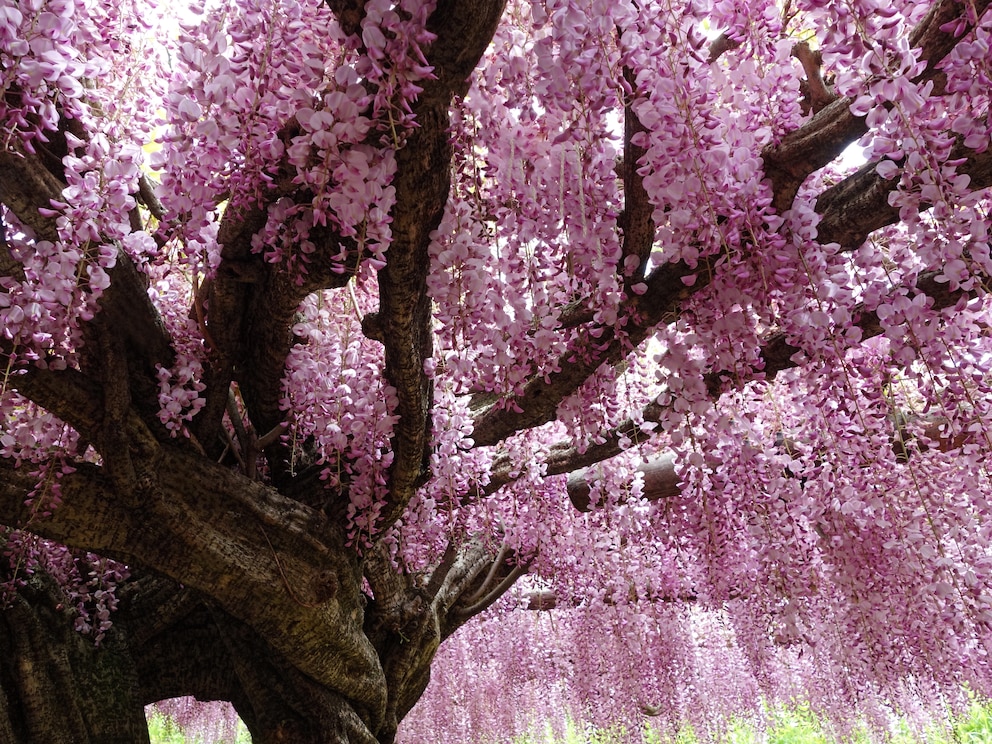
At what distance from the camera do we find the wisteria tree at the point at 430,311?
1213mm

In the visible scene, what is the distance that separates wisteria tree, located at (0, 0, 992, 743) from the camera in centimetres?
121

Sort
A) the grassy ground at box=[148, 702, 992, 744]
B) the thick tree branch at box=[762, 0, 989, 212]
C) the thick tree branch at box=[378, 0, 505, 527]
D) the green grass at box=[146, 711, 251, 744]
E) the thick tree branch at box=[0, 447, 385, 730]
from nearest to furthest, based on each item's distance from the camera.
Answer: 1. the thick tree branch at box=[378, 0, 505, 527]
2. the thick tree branch at box=[762, 0, 989, 212]
3. the thick tree branch at box=[0, 447, 385, 730]
4. the grassy ground at box=[148, 702, 992, 744]
5. the green grass at box=[146, 711, 251, 744]

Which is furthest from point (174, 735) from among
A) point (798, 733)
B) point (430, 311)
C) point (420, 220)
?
point (420, 220)

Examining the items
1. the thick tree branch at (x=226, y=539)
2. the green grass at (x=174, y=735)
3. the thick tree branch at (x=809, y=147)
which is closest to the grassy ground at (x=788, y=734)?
the green grass at (x=174, y=735)

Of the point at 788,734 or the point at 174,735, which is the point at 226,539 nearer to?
the point at 788,734

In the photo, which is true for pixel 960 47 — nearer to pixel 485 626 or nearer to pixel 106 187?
pixel 106 187

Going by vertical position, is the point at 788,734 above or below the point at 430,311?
below

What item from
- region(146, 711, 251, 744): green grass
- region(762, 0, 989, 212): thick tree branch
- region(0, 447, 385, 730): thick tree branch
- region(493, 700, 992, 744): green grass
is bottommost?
region(493, 700, 992, 744): green grass

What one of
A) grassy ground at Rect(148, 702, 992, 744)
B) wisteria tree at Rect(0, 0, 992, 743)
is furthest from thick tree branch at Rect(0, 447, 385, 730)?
grassy ground at Rect(148, 702, 992, 744)

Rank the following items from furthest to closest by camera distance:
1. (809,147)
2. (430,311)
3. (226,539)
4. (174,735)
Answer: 1. (174,735)
2. (226,539)
3. (430,311)
4. (809,147)

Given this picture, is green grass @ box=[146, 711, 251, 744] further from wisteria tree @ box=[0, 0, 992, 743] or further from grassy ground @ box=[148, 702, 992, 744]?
wisteria tree @ box=[0, 0, 992, 743]

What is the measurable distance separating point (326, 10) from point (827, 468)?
7.88ft

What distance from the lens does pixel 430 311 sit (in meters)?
2.03

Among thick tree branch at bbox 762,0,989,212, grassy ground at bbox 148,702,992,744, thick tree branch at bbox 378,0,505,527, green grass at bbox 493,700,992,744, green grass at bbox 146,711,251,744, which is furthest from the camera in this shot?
green grass at bbox 146,711,251,744
